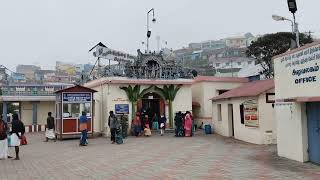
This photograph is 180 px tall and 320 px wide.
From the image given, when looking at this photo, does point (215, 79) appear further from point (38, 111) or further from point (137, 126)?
point (38, 111)

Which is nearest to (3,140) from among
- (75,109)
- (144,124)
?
(75,109)

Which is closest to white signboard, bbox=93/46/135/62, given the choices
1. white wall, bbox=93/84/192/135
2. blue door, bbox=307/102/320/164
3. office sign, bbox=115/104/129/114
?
white wall, bbox=93/84/192/135

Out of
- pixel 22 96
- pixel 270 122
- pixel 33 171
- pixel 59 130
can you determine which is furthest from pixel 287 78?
pixel 22 96

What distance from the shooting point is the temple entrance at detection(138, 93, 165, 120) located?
2494cm

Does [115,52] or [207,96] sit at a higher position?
[115,52]

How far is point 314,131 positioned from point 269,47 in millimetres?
23974

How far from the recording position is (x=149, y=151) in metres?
14.8

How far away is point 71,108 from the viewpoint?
21.3 meters

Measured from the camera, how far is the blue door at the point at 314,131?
35.2ft

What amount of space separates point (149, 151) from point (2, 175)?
5.89 metres

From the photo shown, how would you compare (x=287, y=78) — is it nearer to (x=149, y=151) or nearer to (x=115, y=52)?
(x=149, y=151)

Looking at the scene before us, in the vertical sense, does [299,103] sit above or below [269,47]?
below

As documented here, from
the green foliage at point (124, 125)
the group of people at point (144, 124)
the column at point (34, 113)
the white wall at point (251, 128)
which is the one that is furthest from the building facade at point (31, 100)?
the white wall at point (251, 128)

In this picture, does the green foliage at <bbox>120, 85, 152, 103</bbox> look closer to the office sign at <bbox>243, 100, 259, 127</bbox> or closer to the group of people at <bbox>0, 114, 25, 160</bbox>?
the office sign at <bbox>243, 100, 259, 127</bbox>
